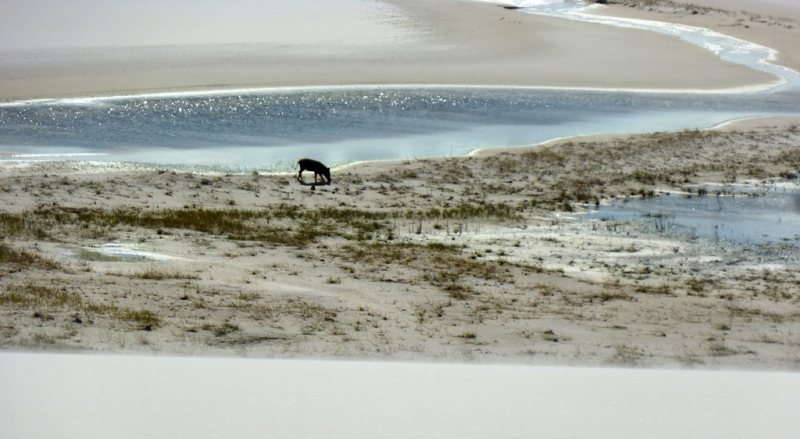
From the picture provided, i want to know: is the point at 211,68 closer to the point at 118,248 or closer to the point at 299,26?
the point at 299,26

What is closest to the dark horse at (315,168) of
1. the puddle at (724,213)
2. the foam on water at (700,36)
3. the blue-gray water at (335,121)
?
the blue-gray water at (335,121)

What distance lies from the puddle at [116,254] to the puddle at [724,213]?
23.5ft

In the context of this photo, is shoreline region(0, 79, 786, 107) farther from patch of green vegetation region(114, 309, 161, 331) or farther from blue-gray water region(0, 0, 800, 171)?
patch of green vegetation region(114, 309, 161, 331)

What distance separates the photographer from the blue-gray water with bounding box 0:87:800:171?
21.0 m

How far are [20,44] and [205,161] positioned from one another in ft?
69.2

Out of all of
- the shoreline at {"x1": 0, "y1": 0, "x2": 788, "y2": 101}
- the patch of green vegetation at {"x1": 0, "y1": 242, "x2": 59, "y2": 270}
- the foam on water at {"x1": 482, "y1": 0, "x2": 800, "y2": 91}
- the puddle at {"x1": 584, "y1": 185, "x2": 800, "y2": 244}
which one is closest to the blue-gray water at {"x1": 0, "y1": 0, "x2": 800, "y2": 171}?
the shoreline at {"x1": 0, "y1": 0, "x2": 788, "y2": 101}

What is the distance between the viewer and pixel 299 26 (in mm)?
43906

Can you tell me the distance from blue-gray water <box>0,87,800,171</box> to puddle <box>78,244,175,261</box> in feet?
26.5

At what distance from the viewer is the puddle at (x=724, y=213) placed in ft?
44.0

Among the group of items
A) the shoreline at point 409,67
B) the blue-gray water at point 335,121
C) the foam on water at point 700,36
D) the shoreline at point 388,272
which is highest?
the foam on water at point 700,36

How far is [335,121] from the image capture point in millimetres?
25156

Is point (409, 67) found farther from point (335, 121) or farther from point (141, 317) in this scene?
point (141, 317)

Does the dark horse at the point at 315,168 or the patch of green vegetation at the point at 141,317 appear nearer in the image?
the patch of green vegetation at the point at 141,317

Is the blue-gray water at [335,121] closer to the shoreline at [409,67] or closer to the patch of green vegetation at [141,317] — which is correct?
the shoreline at [409,67]
